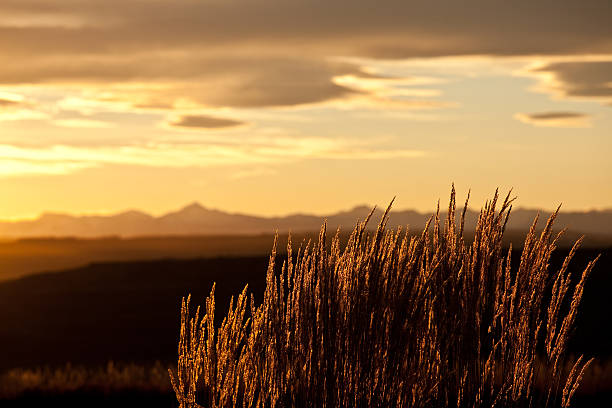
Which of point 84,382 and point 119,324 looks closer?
point 84,382

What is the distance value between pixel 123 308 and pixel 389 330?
2725cm

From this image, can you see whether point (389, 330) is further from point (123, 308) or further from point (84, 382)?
point (123, 308)

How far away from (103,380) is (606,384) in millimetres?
7261

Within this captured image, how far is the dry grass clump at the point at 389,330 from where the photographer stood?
749 cm

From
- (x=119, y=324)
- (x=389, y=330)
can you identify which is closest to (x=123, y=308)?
(x=119, y=324)

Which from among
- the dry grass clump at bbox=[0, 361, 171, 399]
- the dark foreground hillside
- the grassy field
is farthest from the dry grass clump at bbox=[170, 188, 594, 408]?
the dark foreground hillside

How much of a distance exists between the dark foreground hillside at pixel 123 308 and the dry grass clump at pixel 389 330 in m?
11.7

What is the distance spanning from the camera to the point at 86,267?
4616 cm

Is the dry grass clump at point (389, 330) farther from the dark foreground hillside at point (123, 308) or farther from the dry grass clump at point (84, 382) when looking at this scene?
the dark foreground hillside at point (123, 308)

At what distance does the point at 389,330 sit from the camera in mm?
7473

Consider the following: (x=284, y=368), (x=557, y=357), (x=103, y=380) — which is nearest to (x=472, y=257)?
(x=557, y=357)

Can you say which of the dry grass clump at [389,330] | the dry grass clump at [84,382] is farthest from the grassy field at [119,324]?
the dry grass clump at [389,330]

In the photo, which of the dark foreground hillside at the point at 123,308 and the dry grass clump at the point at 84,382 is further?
the dark foreground hillside at the point at 123,308

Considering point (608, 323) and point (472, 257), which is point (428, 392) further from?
point (608, 323)
